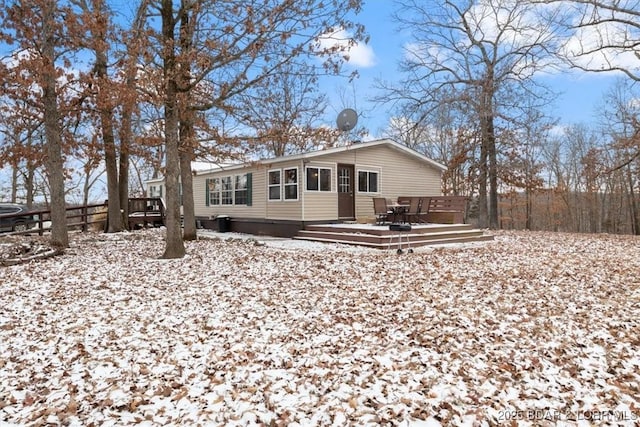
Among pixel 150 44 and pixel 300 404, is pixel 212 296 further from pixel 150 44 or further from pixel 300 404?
pixel 150 44

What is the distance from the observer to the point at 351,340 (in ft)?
12.8

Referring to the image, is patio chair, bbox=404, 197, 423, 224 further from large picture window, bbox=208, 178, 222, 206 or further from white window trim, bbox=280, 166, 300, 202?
large picture window, bbox=208, 178, 222, 206

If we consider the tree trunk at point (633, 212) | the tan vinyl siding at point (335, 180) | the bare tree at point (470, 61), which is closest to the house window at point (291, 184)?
the tan vinyl siding at point (335, 180)

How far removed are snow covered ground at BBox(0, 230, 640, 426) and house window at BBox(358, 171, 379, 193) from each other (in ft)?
24.0

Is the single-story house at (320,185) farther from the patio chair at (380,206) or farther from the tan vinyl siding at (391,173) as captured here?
the patio chair at (380,206)

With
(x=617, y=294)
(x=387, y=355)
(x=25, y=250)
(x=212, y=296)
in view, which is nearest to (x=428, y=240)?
(x=617, y=294)

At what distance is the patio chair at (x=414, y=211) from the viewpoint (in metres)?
13.6

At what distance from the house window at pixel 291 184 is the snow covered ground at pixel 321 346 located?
242 inches

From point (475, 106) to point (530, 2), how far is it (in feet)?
13.8

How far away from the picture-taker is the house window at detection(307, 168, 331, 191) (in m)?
13.0

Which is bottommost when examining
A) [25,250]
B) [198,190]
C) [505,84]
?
[25,250]

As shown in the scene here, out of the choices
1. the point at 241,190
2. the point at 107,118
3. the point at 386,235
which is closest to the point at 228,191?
the point at 241,190

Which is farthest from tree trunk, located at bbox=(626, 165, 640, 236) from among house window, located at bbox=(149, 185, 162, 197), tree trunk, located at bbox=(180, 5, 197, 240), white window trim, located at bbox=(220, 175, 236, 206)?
house window, located at bbox=(149, 185, 162, 197)

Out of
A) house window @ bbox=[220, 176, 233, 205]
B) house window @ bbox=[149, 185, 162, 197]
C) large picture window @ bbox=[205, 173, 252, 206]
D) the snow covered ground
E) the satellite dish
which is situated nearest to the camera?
the snow covered ground
